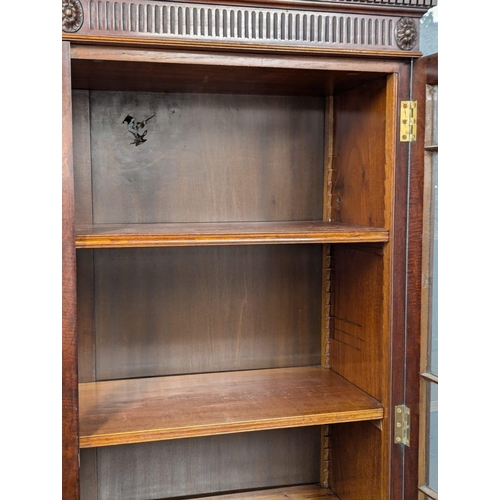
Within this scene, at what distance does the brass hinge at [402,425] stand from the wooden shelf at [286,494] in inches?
19.2

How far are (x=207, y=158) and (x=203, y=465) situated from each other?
100 cm

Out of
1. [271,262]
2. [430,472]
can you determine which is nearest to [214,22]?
[271,262]

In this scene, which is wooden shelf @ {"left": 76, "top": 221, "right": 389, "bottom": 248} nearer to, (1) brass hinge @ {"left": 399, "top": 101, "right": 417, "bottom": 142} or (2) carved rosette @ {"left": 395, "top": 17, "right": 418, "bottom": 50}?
(1) brass hinge @ {"left": 399, "top": 101, "right": 417, "bottom": 142}

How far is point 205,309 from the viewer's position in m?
2.15

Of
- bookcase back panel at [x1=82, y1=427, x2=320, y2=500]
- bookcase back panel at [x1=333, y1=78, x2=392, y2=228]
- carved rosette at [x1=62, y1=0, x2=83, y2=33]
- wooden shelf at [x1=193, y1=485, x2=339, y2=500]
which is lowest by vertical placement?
wooden shelf at [x1=193, y1=485, x2=339, y2=500]

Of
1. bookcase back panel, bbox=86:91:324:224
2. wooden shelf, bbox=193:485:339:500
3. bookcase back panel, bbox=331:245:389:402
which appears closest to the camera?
bookcase back panel, bbox=331:245:389:402

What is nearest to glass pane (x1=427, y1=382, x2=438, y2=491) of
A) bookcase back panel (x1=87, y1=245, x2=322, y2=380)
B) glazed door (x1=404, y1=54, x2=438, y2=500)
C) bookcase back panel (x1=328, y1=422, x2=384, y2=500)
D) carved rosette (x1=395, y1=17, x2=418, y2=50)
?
glazed door (x1=404, y1=54, x2=438, y2=500)

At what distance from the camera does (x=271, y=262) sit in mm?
2203

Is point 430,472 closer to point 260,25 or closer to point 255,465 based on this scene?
point 255,465

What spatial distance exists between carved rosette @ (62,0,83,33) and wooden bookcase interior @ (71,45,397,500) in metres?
0.27

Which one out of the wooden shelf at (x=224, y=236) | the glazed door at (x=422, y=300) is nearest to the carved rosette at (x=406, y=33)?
the glazed door at (x=422, y=300)

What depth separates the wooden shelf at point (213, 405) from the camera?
1.69 metres

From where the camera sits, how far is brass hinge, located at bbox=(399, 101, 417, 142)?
1.74 meters

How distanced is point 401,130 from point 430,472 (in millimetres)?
905
